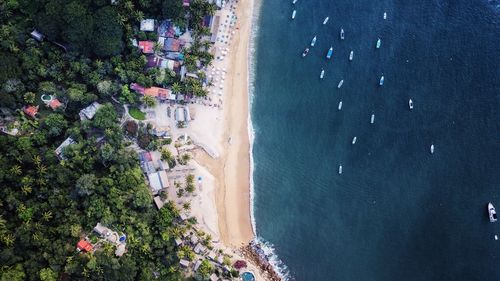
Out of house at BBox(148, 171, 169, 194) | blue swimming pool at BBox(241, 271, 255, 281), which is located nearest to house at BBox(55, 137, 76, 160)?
house at BBox(148, 171, 169, 194)

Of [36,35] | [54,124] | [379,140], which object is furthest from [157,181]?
[379,140]

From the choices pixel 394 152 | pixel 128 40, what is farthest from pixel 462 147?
pixel 128 40

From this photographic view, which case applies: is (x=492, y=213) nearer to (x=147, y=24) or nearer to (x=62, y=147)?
(x=147, y=24)

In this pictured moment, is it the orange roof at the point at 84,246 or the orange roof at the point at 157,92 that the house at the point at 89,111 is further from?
the orange roof at the point at 84,246

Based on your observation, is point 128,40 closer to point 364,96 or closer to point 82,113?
point 82,113

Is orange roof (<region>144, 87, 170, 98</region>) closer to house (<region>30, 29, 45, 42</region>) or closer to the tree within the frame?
the tree
